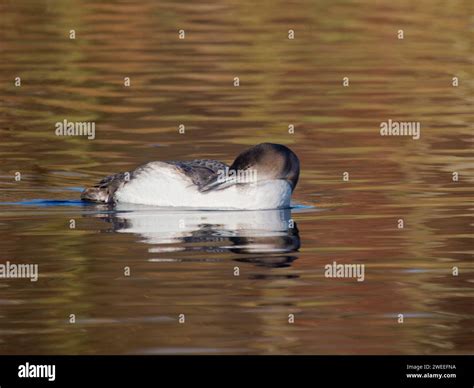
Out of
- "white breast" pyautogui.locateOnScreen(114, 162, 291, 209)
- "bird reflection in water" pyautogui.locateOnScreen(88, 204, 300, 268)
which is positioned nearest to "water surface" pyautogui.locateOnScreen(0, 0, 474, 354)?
"bird reflection in water" pyautogui.locateOnScreen(88, 204, 300, 268)

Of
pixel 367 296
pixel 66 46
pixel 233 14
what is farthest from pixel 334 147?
pixel 233 14

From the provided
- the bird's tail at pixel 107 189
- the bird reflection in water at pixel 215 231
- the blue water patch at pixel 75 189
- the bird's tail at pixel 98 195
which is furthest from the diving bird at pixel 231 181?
the blue water patch at pixel 75 189

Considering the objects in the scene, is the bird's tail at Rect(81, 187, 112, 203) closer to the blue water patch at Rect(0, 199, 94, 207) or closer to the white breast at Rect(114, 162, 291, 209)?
the blue water patch at Rect(0, 199, 94, 207)

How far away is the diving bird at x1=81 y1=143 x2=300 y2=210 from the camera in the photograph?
54.2 feet

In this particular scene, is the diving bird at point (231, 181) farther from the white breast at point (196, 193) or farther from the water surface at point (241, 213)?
the water surface at point (241, 213)

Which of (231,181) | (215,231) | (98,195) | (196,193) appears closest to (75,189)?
(98,195)

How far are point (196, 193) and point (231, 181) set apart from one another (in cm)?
42

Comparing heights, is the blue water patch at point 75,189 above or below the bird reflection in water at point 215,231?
above

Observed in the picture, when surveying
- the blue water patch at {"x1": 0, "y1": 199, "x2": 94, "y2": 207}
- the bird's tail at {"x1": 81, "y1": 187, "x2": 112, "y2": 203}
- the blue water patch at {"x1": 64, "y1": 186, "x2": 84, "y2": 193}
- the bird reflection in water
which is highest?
the blue water patch at {"x1": 64, "y1": 186, "x2": 84, "y2": 193}

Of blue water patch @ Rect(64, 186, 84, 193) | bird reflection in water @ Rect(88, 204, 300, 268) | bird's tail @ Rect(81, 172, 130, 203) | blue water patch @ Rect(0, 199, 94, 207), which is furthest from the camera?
blue water patch @ Rect(64, 186, 84, 193)

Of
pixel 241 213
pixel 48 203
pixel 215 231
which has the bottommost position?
pixel 215 231

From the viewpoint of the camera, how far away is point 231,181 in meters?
16.5

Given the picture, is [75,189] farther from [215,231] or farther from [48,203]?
[215,231]

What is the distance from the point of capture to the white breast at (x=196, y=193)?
16547 mm
